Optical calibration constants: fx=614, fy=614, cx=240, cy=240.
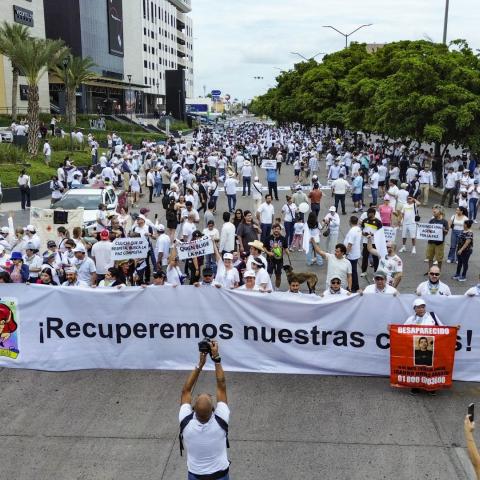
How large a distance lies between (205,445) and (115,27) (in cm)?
8628

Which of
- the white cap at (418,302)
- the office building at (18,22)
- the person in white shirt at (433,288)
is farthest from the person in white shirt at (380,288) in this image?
the office building at (18,22)

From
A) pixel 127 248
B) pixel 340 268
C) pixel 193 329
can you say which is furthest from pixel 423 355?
pixel 127 248

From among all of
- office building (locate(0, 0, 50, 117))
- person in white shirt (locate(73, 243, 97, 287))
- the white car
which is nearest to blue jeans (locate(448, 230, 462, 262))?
person in white shirt (locate(73, 243, 97, 287))

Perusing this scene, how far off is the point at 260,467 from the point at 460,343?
11.0 ft

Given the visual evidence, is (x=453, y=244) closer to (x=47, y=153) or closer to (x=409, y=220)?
(x=409, y=220)

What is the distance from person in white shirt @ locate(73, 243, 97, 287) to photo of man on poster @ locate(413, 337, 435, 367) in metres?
5.29

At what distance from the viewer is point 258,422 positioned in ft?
23.1

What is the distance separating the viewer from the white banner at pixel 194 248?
1052 cm

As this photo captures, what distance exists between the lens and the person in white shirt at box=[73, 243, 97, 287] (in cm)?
1007

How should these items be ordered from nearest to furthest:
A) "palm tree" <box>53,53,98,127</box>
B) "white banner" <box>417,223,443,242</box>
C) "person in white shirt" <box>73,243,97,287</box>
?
"person in white shirt" <box>73,243,97,287</box> → "white banner" <box>417,223,443,242</box> → "palm tree" <box>53,53,98,127</box>

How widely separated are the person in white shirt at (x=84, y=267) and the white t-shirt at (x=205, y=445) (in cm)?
585

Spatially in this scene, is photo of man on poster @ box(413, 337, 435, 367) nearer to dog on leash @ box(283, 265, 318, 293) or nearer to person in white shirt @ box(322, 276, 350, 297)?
person in white shirt @ box(322, 276, 350, 297)

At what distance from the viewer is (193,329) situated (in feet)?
27.4

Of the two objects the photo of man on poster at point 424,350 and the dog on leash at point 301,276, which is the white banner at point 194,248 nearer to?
the dog on leash at point 301,276
